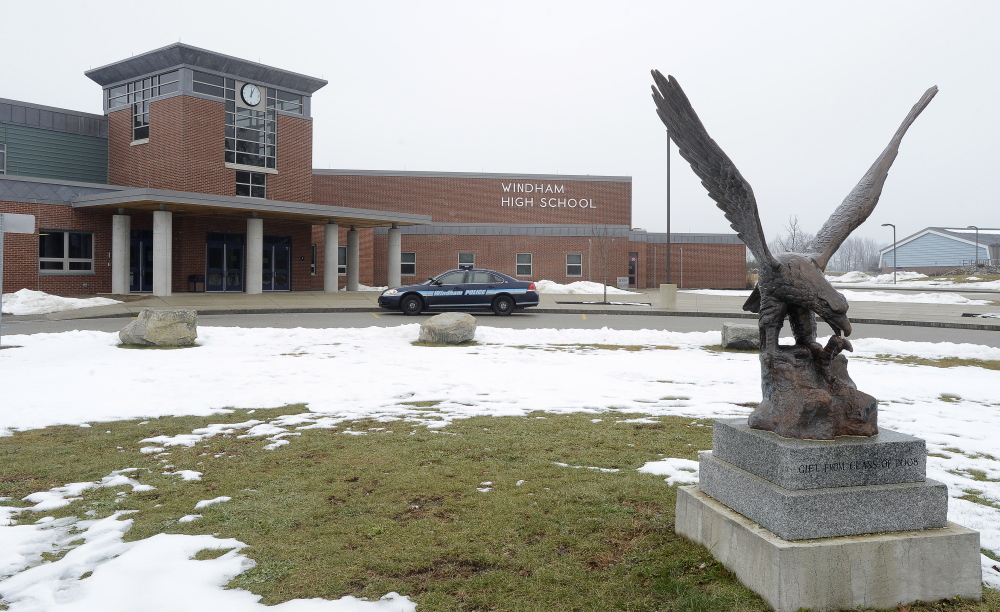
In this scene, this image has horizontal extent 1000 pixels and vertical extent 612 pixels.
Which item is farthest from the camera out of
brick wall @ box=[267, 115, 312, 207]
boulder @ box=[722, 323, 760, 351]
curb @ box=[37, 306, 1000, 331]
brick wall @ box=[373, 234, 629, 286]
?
brick wall @ box=[373, 234, 629, 286]

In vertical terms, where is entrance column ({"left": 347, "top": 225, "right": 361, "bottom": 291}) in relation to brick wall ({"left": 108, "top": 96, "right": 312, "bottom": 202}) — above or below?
below

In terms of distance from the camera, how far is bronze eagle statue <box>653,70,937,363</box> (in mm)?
3555

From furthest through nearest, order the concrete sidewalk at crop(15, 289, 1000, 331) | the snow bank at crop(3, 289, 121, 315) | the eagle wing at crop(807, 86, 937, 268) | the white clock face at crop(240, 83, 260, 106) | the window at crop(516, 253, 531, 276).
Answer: the window at crop(516, 253, 531, 276) < the white clock face at crop(240, 83, 260, 106) < the snow bank at crop(3, 289, 121, 315) < the concrete sidewalk at crop(15, 289, 1000, 331) < the eagle wing at crop(807, 86, 937, 268)

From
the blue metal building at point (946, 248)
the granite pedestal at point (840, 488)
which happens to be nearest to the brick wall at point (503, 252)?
the granite pedestal at point (840, 488)

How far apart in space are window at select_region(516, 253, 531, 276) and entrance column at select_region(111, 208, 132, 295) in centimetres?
2277

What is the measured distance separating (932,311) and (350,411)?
26246 millimetres

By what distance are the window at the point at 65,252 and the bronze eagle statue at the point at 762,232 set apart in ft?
104

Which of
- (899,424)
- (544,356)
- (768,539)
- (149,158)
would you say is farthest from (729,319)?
(149,158)

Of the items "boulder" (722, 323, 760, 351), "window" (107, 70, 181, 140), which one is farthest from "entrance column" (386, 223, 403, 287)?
"boulder" (722, 323, 760, 351)

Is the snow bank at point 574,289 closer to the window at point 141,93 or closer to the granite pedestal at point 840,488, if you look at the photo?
the window at point 141,93

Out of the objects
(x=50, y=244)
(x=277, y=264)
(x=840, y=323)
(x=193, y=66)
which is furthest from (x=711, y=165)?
(x=193, y=66)

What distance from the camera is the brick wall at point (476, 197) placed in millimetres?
49844

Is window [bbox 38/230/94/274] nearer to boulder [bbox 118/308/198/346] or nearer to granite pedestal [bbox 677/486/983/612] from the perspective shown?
boulder [bbox 118/308/198/346]

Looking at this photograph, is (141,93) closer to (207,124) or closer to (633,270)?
(207,124)
